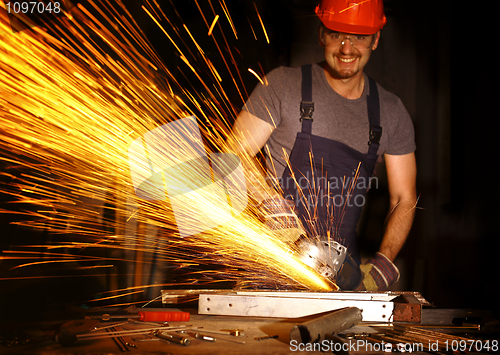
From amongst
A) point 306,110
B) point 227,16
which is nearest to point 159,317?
point 306,110

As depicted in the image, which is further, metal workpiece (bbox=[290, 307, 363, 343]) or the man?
the man

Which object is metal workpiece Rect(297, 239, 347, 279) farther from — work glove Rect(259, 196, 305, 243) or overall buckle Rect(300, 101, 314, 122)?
overall buckle Rect(300, 101, 314, 122)

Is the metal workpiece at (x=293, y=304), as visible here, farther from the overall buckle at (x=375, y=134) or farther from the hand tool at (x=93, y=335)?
the overall buckle at (x=375, y=134)

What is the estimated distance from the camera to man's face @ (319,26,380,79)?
110 inches

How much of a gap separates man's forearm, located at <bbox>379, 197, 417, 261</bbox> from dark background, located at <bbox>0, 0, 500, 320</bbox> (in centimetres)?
97

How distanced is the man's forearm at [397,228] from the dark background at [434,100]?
0.97m

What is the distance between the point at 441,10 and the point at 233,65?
237cm

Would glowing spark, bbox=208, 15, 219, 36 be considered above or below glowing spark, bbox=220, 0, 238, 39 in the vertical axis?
below

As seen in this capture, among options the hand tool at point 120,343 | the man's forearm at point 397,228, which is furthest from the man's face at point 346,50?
the hand tool at point 120,343

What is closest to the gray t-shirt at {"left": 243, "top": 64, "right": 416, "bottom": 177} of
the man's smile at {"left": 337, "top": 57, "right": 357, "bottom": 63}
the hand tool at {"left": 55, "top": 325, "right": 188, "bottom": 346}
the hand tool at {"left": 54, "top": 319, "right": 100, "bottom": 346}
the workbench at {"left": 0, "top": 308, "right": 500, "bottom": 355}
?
the man's smile at {"left": 337, "top": 57, "right": 357, "bottom": 63}

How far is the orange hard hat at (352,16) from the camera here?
2.70 m

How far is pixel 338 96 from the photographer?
302 centimetres

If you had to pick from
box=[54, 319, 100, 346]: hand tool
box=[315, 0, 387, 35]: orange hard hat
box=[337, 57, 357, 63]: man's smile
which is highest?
box=[315, 0, 387, 35]: orange hard hat

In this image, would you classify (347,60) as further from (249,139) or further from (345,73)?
(249,139)
